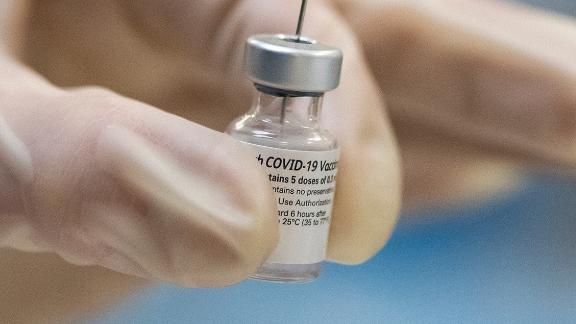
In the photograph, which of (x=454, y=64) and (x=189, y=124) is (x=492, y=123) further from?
(x=189, y=124)

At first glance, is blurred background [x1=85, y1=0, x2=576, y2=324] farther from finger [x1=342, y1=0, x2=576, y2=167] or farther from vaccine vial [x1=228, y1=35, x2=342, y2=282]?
vaccine vial [x1=228, y1=35, x2=342, y2=282]

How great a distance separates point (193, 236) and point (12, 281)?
25cm

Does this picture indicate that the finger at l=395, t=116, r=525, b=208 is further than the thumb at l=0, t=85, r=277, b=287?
Yes

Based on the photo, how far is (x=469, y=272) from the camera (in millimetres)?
725

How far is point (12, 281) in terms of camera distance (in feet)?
2.05

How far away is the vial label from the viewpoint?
0.50m

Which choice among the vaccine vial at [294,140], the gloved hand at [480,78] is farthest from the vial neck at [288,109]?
the gloved hand at [480,78]

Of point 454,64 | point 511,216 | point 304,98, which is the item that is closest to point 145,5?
point 304,98

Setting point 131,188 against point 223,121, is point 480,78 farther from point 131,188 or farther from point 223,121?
point 131,188

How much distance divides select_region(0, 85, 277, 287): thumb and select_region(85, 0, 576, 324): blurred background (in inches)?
9.7

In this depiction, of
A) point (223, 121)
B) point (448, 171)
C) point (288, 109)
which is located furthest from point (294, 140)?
point (448, 171)

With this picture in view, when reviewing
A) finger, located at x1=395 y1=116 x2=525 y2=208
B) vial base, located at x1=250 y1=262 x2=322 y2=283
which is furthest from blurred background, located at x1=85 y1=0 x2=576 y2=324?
vial base, located at x1=250 y1=262 x2=322 y2=283

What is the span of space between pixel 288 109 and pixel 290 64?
6 cm

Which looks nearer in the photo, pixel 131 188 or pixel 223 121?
pixel 131 188
